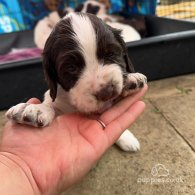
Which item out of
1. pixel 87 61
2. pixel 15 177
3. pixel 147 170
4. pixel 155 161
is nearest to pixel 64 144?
pixel 15 177

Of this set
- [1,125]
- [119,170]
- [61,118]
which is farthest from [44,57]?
[1,125]

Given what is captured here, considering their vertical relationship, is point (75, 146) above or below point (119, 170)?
above

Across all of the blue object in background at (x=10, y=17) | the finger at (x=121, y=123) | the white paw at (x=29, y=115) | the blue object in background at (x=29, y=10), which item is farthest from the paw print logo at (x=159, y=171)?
the blue object in background at (x=10, y=17)

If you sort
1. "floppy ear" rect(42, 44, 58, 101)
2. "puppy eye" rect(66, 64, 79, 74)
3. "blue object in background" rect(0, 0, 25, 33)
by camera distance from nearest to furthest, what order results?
"puppy eye" rect(66, 64, 79, 74), "floppy ear" rect(42, 44, 58, 101), "blue object in background" rect(0, 0, 25, 33)

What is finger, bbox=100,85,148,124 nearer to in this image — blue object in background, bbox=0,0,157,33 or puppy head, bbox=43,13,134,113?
puppy head, bbox=43,13,134,113

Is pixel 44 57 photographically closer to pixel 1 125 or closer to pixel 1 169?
pixel 1 169

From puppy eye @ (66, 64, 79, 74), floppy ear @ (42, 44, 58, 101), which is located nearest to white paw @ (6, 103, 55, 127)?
floppy ear @ (42, 44, 58, 101)
